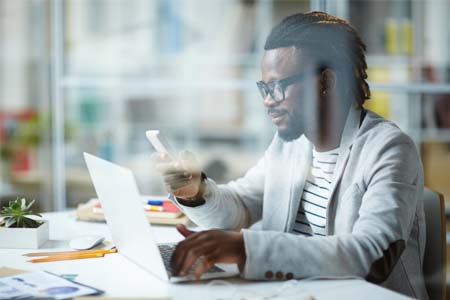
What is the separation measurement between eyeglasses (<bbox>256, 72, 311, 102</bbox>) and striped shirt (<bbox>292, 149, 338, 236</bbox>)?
171 mm

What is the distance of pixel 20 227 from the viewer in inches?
53.5

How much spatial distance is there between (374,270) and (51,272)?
56 cm

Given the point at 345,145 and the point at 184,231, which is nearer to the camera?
the point at 184,231

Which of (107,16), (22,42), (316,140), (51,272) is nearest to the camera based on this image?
(51,272)

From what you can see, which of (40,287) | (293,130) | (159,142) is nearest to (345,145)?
(293,130)

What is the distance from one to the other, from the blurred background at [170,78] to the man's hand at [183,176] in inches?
56.0

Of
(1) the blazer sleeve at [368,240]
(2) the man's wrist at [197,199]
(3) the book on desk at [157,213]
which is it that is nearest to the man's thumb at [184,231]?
(1) the blazer sleeve at [368,240]

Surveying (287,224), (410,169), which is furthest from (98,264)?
(410,169)

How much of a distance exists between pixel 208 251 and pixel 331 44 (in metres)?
0.59

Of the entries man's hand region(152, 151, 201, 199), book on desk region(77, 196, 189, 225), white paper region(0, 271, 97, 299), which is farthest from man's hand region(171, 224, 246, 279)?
book on desk region(77, 196, 189, 225)

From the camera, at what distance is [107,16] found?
5430 mm

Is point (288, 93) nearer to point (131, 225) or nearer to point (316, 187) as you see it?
point (316, 187)

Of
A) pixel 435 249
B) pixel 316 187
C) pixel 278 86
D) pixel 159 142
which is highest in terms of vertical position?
pixel 278 86

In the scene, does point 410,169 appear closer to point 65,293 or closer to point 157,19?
point 65,293
